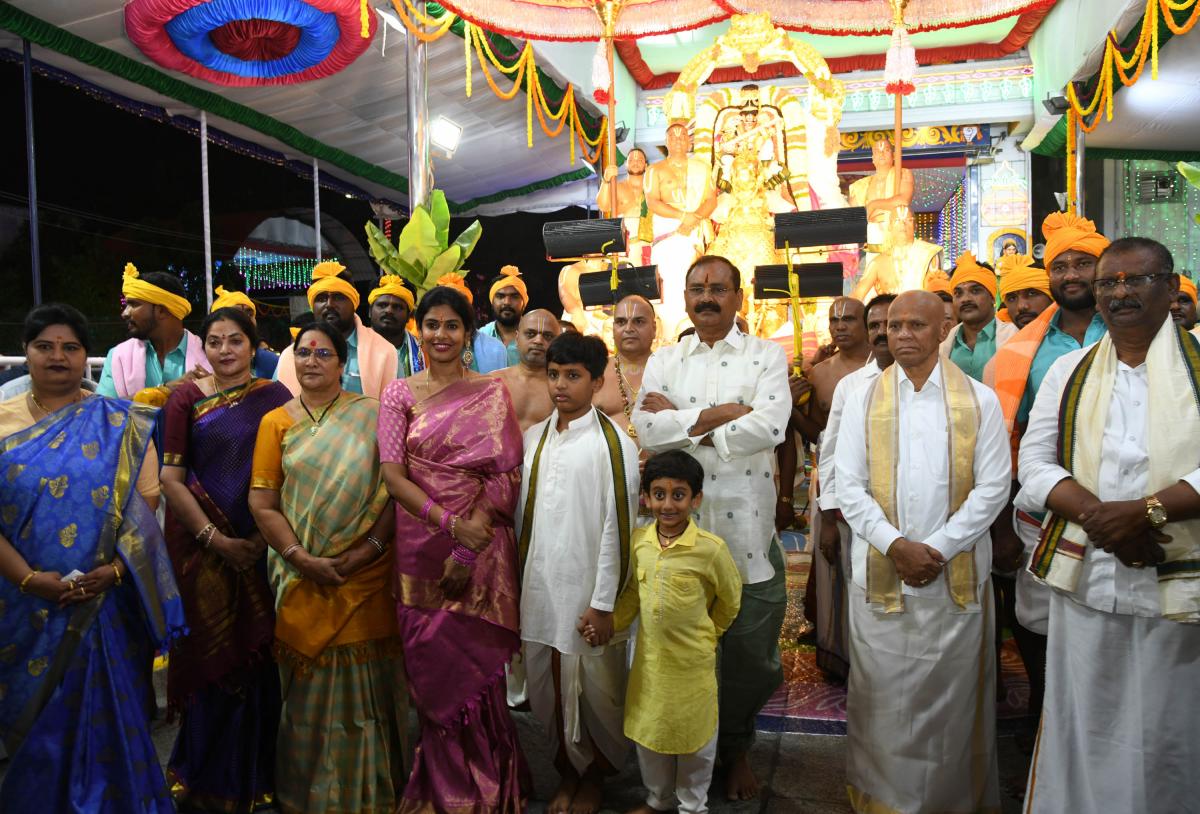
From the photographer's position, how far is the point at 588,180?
11.8 m

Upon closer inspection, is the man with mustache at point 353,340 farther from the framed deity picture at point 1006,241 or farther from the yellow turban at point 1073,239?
the framed deity picture at point 1006,241

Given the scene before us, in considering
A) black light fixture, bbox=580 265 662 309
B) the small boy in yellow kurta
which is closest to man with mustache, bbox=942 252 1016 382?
black light fixture, bbox=580 265 662 309

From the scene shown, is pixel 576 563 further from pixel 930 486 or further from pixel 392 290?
pixel 392 290

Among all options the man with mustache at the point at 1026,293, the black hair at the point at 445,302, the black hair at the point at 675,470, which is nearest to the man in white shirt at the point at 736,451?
the black hair at the point at 675,470

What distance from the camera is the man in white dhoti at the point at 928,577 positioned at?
7.98ft

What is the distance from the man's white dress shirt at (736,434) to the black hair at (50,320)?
63.8 inches

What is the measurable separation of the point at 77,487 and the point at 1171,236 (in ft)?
42.1

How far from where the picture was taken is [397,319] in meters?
4.00

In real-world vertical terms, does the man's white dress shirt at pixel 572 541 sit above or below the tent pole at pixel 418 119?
below

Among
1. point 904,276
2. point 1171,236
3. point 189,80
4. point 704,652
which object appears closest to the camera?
point 704,652

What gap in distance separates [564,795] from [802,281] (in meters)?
2.91

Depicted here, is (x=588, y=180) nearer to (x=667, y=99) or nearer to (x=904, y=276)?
(x=667, y=99)

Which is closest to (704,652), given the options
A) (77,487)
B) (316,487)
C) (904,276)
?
(316,487)

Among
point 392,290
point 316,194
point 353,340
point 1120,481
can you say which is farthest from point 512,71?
point 1120,481
